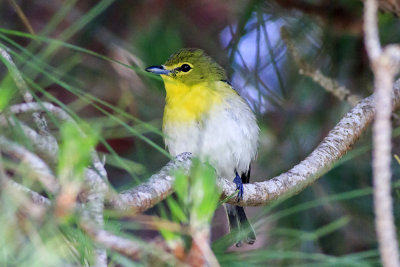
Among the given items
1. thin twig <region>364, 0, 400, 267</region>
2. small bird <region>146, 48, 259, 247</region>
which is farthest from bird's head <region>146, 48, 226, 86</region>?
thin twig <region>364, 0, 400, 267</region>

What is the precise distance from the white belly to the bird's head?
0.26m

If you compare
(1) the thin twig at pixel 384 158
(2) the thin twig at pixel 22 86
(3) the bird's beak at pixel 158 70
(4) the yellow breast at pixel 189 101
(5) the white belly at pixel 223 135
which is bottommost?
(1) the thin twig at pixel 384 158

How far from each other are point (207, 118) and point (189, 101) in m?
0.13

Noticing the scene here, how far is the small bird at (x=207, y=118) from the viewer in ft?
9.96

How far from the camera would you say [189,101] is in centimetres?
307

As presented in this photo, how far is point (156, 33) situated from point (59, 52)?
1.89 ft

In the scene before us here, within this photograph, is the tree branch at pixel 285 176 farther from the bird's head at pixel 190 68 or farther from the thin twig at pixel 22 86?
the bird's head at pixel 190 68

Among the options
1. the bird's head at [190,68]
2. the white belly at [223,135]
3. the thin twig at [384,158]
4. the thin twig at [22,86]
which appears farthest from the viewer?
the bird's head at [190,68]

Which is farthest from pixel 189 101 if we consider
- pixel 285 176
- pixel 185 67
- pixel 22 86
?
pixel 22 86

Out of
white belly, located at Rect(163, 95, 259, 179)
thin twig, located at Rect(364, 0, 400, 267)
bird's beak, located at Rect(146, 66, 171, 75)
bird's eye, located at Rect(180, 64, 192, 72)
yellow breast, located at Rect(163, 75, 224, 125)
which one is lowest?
thin twig, located at Rect(364, 0, 400, 267)

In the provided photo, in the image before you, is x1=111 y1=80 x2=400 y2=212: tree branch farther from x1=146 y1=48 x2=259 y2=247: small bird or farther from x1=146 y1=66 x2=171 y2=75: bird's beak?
x1=146 y1=66 x2=171 y2=75: bird's beak

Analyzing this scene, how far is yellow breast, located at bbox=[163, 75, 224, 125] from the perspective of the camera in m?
3.04

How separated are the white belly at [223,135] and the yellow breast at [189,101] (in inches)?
1.2

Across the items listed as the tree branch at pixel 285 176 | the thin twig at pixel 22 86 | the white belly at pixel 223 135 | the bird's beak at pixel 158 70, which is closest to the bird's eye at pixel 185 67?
the bird's beak at pixel 158 70
